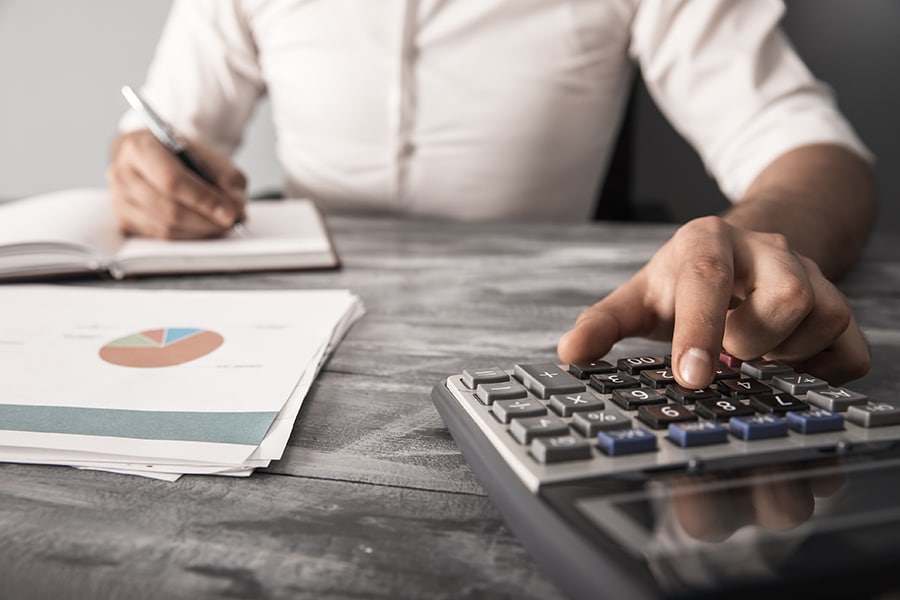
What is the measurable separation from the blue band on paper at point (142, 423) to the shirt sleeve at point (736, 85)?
2.29 ft

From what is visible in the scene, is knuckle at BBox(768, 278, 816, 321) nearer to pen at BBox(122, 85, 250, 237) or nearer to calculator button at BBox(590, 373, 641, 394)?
calculator button at BBox(590, 373, 641, 394)

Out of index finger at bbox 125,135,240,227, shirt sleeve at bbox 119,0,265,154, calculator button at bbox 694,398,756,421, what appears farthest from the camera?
shirt sleeve at bbox 119,0,265,154

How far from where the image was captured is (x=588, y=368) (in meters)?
0.35

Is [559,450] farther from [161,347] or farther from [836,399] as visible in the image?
[161,347]

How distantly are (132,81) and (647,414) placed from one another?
6.37 ft

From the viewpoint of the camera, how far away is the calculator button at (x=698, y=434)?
0.27 m

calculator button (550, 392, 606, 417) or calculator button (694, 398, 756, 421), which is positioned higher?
calculator button (550, 392, 606, 417)

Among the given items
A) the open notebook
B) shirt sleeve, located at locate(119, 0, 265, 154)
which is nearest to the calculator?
the open notebook

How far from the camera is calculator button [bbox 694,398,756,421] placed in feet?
0.96

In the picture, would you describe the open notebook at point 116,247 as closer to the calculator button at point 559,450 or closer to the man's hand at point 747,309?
the man's hand at point 747,309

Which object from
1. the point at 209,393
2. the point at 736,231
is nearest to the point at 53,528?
the point at 209,393

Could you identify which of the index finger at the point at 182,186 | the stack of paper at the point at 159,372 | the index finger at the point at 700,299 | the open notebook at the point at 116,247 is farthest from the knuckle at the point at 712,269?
the index finger at the point at 182,186

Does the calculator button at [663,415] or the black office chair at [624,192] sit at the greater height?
the calculator button at [663,415]

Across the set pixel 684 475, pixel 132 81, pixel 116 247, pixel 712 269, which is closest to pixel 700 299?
pixel 712 269
